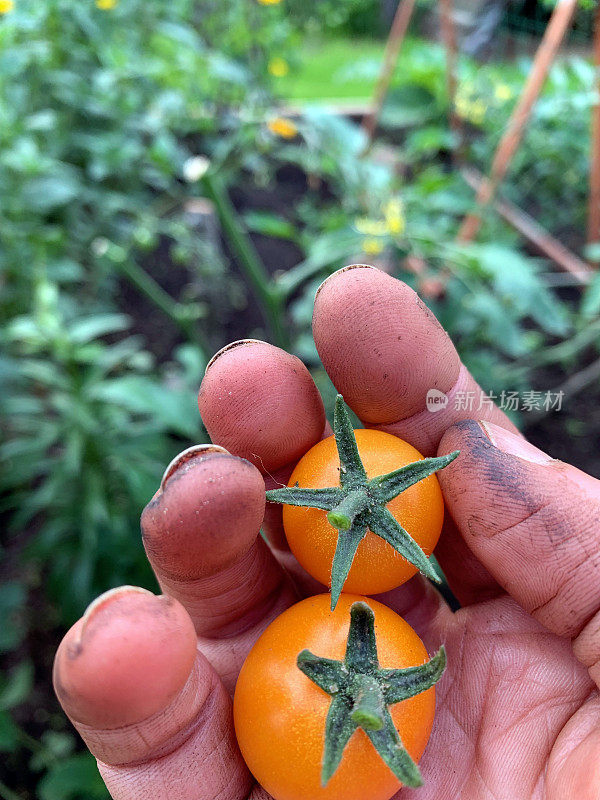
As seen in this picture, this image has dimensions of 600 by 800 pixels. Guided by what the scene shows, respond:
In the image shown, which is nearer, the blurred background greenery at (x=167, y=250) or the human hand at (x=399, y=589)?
the human hand at (x=399, y=589)

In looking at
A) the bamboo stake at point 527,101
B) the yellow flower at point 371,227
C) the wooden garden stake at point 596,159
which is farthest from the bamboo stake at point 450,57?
the yellow flower at point 371,227

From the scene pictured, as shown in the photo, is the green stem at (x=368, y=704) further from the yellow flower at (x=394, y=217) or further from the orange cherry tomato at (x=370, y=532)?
the yellow flower at (x=394, y=217)

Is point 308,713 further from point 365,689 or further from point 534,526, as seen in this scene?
point 534,526

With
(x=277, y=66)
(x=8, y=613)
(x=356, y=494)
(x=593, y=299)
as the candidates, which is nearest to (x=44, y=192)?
(x=8, y=613)

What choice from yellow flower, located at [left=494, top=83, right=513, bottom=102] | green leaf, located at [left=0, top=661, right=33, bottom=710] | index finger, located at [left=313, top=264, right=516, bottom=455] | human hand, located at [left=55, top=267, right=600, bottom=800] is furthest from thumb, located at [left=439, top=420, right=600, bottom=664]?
yellow flower, located at [left=494, top=83, right=513, bottom=102]

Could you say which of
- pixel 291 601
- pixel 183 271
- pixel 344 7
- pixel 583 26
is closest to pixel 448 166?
pixel 583 26

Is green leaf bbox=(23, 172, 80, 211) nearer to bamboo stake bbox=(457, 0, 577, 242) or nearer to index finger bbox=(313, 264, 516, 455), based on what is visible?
index finger bbox=(313, 264, 516, 455)

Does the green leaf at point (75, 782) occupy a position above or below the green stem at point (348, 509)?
below
